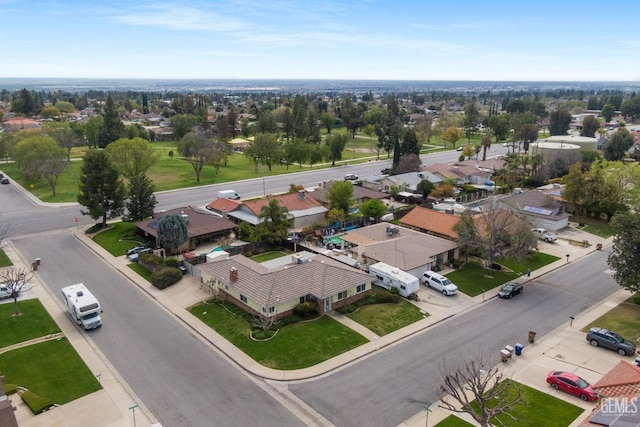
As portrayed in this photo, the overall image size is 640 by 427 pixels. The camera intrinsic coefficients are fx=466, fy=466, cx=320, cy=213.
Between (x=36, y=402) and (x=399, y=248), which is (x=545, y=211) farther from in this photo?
(x=36, y=402)

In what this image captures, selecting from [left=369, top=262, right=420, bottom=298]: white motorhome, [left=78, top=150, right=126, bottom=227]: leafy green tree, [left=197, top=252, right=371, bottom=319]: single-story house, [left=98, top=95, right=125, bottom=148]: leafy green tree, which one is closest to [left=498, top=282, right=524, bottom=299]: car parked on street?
[left=369, top=262, right=420, bottom=298]: white motorhome

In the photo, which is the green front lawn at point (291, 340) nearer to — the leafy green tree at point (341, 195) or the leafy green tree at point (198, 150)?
the leafy green tree at point (341, 195)

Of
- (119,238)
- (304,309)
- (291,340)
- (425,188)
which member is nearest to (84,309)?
(291,340)

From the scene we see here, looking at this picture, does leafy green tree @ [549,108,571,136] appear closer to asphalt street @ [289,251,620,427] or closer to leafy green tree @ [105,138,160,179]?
asphalt street @ [289,251,620,427]

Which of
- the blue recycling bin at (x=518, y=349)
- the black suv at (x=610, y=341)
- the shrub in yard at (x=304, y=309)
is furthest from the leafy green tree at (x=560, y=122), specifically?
the shrub in yard at (x=304, y=309)

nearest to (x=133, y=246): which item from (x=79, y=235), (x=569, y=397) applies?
(x=79, y=235)

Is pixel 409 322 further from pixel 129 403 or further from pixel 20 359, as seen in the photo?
pixel 20 359
